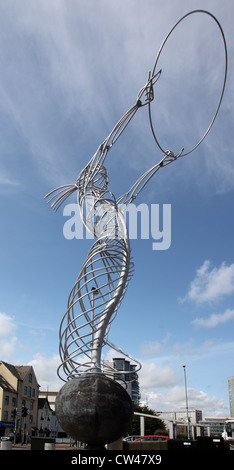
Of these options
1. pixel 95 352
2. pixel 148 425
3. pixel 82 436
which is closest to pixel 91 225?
pixel 95 352

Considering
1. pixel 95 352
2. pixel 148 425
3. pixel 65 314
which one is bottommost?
pixel 148 425

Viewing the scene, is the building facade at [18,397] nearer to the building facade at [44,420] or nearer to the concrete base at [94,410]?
the building facade at [44,420]

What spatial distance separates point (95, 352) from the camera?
12094 millimetres

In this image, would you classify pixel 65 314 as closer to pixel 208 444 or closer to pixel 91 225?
pixel 91 225

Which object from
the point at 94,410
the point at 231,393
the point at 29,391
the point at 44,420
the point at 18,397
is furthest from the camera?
the point at 231,393

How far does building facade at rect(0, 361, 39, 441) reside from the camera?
172 feet

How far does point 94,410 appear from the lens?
10219 mm

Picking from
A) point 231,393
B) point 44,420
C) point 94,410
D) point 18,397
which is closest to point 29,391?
point 18,397

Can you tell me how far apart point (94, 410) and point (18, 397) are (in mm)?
52539

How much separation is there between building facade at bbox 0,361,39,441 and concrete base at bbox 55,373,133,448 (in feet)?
138

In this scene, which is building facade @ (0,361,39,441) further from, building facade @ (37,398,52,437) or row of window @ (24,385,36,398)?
building facade @ (37,398,52,437)

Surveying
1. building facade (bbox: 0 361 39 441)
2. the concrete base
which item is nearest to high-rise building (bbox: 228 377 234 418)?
building facade (bbox: 0 361 39 441)

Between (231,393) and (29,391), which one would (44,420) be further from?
(231,393)
